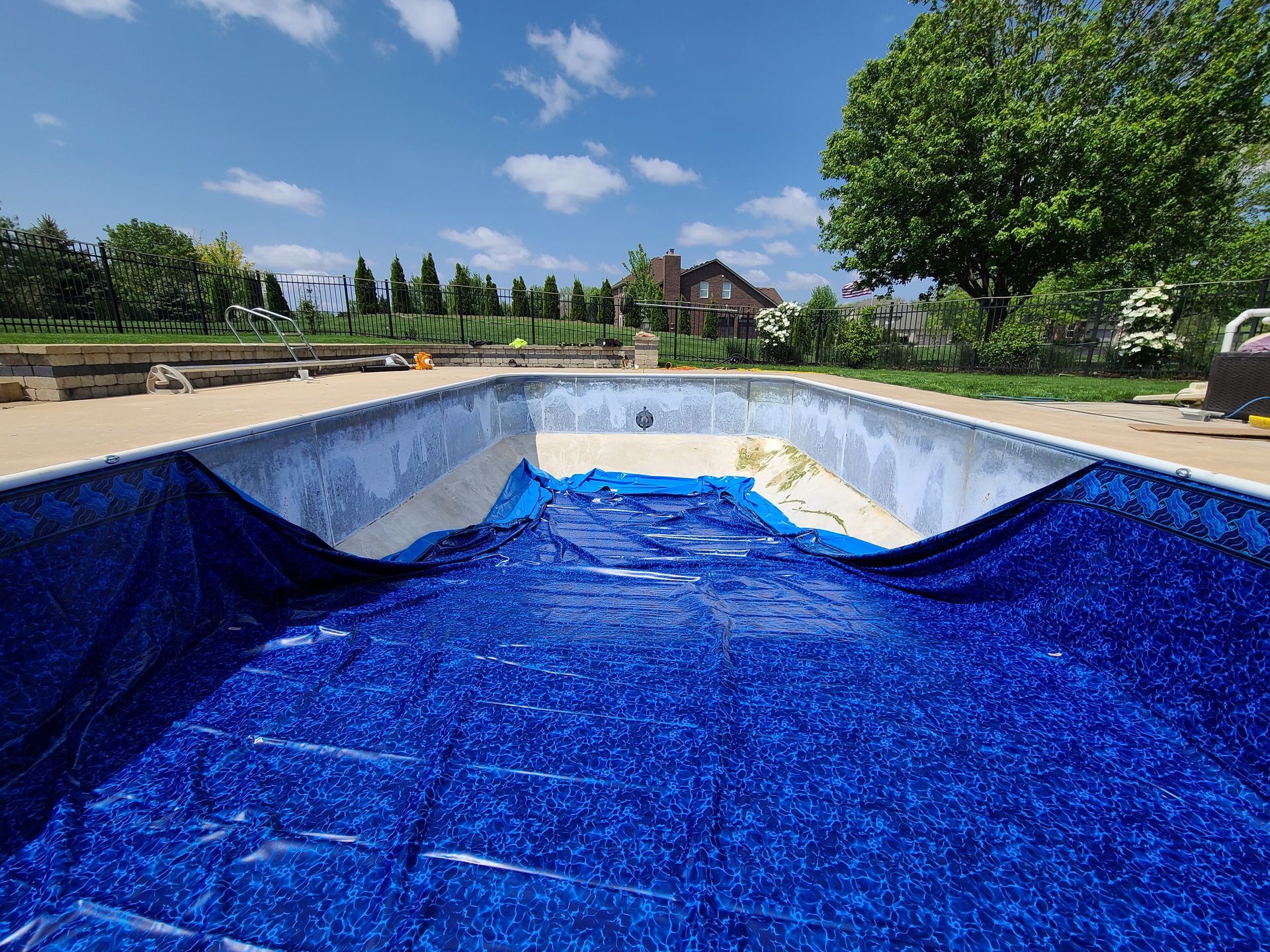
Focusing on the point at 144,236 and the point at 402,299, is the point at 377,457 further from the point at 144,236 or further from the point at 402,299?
the point at 144,236

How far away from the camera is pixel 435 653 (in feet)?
10.2

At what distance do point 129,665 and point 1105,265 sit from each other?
2478cm

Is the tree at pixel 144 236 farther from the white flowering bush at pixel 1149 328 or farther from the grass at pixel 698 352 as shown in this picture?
the white flowering bush at pixel 1149 328

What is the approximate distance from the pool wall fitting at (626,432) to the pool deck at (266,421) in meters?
0.29

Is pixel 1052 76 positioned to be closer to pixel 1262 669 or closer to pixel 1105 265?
pixel 1105 265

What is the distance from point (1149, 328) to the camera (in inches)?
503

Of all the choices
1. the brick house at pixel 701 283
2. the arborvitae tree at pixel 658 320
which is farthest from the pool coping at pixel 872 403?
the brick house at pixel 701 283

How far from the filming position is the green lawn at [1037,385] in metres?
8.65

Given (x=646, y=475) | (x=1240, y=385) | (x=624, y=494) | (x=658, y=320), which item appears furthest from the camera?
(x=658, y=320)

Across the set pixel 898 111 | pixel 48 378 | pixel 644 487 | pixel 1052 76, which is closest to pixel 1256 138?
pixel 1052 76

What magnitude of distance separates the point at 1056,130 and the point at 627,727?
22.0m

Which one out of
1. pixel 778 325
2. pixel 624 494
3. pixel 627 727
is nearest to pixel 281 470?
pixel 627 727

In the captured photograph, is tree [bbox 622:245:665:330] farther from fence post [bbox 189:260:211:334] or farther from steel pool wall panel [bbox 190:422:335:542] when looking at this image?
steel pool wall panel [bbox 190:422:335:542]

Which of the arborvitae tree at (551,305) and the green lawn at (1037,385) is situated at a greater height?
the arborvitae tree at (551,305)
